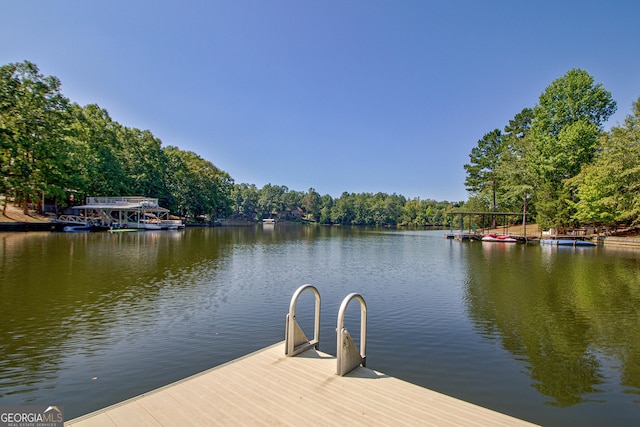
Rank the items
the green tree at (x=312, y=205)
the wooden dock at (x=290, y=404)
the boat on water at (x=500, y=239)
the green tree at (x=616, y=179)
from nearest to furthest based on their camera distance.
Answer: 1. the wooden dock at (x=290, y=404)
2. the green tree at (x=616, y=179)
3. the boat on water at (x=500, y=239)
4. the green tree at (x=312, y=205)

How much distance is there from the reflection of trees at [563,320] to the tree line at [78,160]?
50.7m

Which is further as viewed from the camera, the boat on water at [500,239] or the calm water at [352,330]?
the boat on water at [500,239]

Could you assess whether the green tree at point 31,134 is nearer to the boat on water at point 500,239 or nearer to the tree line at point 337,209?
the boat on water at point 500,239

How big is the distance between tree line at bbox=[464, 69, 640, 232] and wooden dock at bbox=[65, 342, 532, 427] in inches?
1603

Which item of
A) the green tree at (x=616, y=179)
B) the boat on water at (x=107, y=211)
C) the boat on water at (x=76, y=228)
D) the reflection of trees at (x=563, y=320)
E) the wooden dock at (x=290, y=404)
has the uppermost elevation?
the green tree at (x=616, y=179)

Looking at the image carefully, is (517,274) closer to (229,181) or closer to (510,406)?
(510,406)

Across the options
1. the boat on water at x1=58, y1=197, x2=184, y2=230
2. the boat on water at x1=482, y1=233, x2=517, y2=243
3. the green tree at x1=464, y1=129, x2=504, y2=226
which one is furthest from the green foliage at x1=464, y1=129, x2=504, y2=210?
the boat on water at x1=58, y1=197, x2=184, y2=230

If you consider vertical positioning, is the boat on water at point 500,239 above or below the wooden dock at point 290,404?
above

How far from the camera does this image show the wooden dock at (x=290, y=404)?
383cm

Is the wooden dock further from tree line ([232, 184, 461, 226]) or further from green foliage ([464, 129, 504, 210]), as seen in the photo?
tree line ([232, 184, 461, 226])

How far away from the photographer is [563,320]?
34.3ft

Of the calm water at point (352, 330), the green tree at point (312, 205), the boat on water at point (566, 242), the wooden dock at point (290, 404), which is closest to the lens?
the wooden dock at point (290, 404)

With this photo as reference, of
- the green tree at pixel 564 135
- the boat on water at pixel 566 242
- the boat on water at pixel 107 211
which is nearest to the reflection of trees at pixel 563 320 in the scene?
the boat on water at pixel 566 242

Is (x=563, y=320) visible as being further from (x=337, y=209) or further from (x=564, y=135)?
(x=337, y=209)
